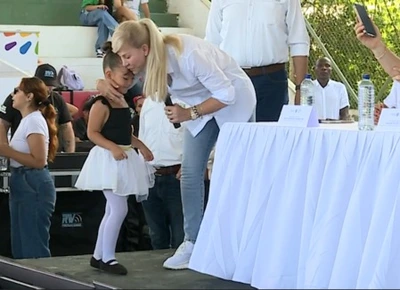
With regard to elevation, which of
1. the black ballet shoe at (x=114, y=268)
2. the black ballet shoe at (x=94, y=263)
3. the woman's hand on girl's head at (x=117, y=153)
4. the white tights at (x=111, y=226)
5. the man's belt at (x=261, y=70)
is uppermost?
the man's belt at (x=261, y=70)

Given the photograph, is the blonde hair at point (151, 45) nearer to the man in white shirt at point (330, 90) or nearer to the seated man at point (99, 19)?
the man in white shirt at point (330, 90)

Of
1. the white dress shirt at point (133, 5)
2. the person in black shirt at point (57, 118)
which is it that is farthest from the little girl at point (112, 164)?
the white dress shirt at point (133, 5)

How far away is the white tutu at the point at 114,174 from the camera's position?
4504 millimetres

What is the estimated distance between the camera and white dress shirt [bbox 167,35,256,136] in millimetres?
4312

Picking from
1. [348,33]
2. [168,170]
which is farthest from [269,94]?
[348,33]

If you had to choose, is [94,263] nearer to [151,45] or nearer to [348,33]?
[151,45]

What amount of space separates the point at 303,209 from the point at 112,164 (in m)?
1.09

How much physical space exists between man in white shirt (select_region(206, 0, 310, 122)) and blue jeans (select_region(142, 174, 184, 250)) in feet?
2.46

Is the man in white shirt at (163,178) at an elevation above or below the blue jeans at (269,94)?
below

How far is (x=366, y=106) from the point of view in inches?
155

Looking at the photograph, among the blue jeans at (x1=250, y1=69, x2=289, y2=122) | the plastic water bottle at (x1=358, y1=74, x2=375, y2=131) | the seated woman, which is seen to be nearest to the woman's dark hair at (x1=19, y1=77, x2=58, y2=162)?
the seated woman

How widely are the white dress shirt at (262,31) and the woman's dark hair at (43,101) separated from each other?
1103 mm

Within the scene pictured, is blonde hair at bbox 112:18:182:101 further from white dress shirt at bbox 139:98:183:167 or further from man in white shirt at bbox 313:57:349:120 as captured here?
man in white shirt at bbox 313:57:349:120

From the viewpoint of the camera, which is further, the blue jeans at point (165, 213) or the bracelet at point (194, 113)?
the blue jeans at point (165, 213)
